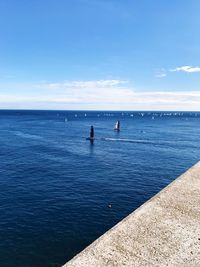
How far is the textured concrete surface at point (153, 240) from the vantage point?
1827 cm

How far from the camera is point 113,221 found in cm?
2869

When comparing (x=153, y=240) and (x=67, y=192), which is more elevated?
(x=153, y=240)

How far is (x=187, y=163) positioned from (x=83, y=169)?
21275 mm

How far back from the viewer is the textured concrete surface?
59.9ft

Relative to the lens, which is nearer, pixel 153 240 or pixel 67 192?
pixel 153 240

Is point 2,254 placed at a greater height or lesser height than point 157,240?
lesser

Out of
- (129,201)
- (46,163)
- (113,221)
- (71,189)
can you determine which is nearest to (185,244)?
(113,221)

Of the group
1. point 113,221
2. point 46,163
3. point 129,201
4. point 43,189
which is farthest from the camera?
point 46,163

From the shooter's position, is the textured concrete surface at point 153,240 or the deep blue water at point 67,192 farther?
the deep blue water at point 67,192

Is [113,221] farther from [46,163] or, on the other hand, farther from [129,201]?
[46,163]

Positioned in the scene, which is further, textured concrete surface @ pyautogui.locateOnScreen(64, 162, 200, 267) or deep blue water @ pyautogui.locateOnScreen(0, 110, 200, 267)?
deep blue water @ pyautogui.locateOnScreen(0, 110, 200, 267)

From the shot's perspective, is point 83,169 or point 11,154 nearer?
point 83,169

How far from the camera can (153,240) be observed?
20.8 metres

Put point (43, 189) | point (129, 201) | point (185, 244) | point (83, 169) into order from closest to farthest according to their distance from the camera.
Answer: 1. point (185, 244)
2. point (129, 201)
3. point (43, 189)
4. point (83, 169)
